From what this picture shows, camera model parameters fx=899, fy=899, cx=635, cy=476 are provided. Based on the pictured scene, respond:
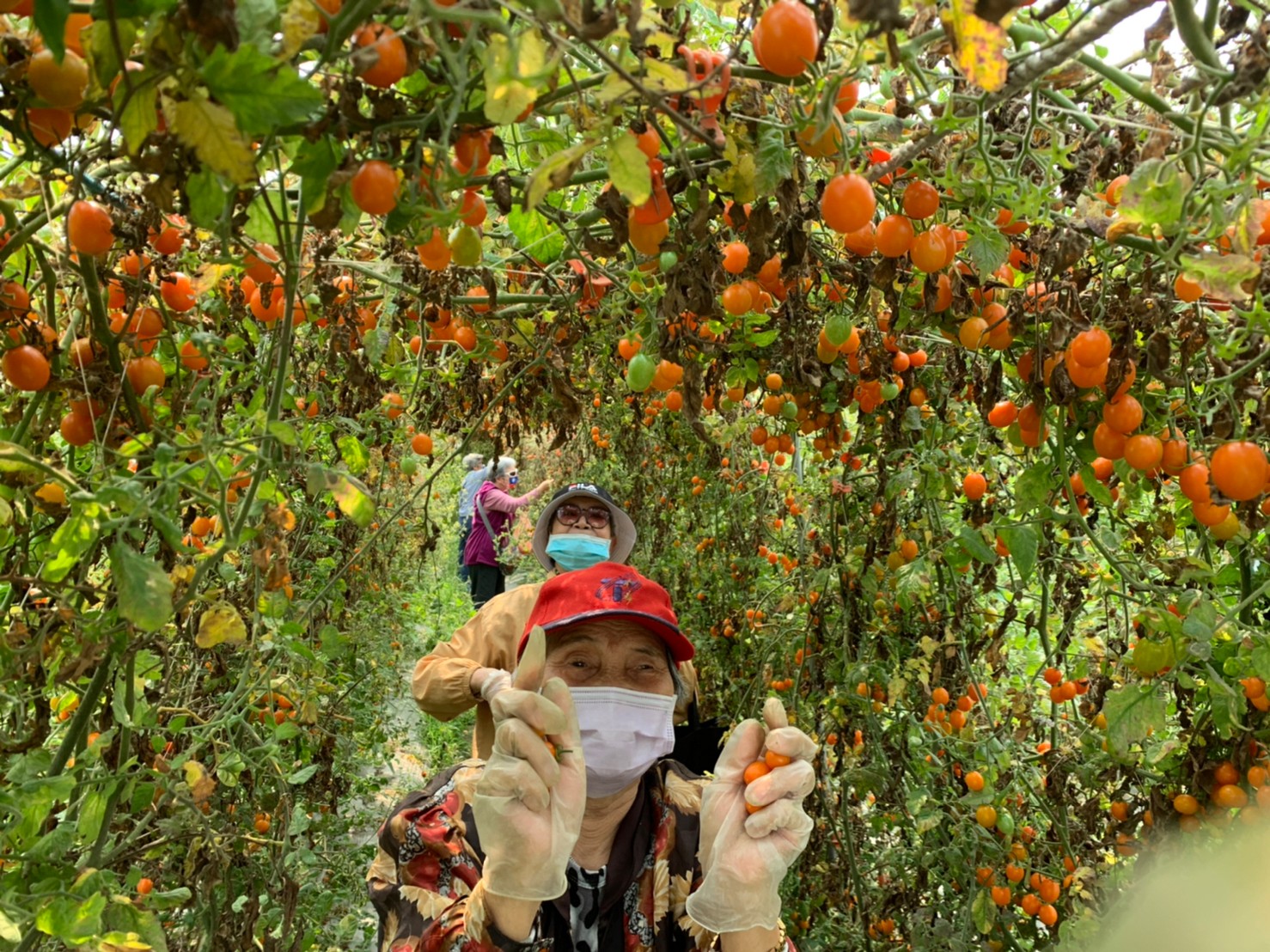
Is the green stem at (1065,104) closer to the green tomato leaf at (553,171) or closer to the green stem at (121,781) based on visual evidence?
the green tomato leaf at (553,171)

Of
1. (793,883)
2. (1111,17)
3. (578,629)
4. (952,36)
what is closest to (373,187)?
(952,36)

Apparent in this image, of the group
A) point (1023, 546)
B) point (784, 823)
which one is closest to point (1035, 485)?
point (1023, 546)

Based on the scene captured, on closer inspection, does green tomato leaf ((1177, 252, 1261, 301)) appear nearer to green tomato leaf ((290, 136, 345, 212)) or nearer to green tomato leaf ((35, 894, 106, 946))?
green tomato leaf ((290, 136, 345, 212))

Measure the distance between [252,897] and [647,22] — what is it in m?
2.54

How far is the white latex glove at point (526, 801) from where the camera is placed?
1.39 m

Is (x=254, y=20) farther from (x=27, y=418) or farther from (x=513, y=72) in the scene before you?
(x=27, y=418)

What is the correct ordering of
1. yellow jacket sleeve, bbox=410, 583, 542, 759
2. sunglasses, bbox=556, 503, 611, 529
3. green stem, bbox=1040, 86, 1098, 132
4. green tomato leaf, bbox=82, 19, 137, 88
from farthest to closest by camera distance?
→ sunglasses, bbox=556, 503, 611, 529, yellow jacket sleeve, bbox=410, 583, 542, 759, green stem, bbox=1040, 86, 1098, 132, green tomato leaf, bbox=82, 19, 137, 88

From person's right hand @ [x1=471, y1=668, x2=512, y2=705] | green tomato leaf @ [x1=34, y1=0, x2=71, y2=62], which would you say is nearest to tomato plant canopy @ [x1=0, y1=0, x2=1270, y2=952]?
green tomato leaf @ [x1=34, y1=0, x2=71, y2=62]

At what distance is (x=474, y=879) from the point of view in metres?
1.57

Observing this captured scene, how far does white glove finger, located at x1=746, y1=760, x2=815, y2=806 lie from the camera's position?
1447 millimetres

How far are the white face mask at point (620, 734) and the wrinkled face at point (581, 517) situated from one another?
167 cm

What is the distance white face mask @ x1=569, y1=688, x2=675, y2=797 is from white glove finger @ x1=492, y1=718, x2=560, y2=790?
0.23 metres

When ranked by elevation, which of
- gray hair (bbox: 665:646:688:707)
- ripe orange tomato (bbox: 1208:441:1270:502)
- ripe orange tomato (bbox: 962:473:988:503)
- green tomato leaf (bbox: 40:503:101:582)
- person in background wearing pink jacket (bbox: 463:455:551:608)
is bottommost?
person in background wearing pink jacket (bbox: 463:455:551:608)

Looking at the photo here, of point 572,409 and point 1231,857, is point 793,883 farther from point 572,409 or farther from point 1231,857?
point 1231,857
